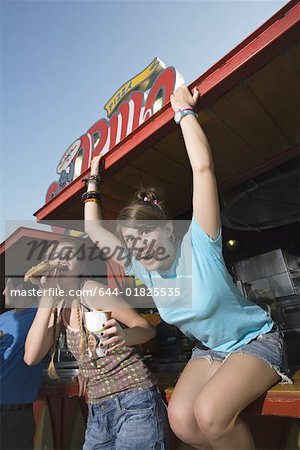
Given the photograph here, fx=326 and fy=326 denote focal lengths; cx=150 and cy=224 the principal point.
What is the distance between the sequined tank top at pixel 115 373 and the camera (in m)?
1.76

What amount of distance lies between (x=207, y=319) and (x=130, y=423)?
2.19 ft

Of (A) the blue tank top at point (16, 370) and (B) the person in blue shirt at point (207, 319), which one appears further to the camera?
(A) the blue tank top at point (16, 370)

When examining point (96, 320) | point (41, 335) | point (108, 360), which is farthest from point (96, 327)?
point (41, 335)

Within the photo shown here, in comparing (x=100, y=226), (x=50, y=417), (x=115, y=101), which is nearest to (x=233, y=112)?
(x=100, y=226)

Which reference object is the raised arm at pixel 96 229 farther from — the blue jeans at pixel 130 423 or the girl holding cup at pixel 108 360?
the blue jeans at pixel 130 423

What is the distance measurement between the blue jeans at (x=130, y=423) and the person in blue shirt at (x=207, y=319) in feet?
0.51

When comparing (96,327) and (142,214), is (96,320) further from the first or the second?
(142,214)

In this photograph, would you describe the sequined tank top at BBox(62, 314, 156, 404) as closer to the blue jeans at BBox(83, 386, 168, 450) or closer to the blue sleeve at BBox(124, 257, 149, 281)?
the blue jeans at BBox(83, 386, 168, 450)

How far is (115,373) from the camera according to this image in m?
1.79

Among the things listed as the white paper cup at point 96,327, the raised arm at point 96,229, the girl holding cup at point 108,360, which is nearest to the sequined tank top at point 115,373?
the girl holding cup at point 108,360

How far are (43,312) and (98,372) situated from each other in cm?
48

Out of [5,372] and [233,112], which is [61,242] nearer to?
[5,372]

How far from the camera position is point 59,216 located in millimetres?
3574

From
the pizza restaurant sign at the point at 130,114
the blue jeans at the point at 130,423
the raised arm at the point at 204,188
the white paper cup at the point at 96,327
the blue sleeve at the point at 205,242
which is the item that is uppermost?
the pizza restaurant sign at the point at 130,114
